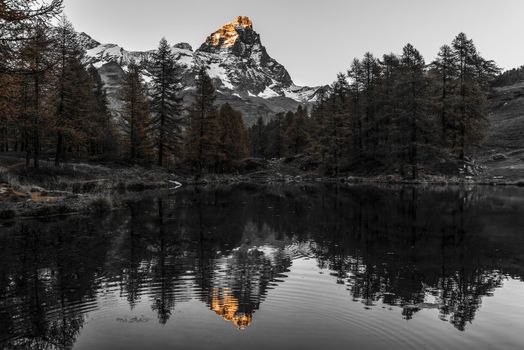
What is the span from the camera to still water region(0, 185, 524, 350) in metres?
7.12

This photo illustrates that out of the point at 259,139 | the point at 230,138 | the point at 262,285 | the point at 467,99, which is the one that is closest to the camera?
the point at 262,285

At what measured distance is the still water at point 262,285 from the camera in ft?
23.4

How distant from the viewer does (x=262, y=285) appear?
1036cm

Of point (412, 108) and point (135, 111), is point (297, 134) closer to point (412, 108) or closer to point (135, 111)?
point (412, 108)

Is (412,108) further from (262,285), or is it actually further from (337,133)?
(262,285)

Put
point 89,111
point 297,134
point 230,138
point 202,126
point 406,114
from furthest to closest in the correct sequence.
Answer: point 297,134 → point 230,138 → point 202,126 → point 406,114 → point 89,111

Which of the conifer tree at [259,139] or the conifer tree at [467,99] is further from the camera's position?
the conifer tree at [259,139]

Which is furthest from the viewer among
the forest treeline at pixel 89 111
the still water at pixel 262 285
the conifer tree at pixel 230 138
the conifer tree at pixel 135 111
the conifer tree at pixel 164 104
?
the conifer tree at pixel 230 138

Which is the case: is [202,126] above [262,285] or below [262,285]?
above

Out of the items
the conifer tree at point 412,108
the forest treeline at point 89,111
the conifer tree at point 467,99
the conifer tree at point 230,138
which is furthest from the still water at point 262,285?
the conifer tree at point 230,138

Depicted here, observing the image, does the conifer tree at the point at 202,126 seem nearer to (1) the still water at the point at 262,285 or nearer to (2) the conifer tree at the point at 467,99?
(2) the conifer tree at the point at 467,99

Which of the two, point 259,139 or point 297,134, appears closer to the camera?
point 297,134

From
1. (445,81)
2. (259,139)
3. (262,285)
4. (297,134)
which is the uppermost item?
(445,81)

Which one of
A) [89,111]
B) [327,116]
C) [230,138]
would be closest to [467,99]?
[327,116]
